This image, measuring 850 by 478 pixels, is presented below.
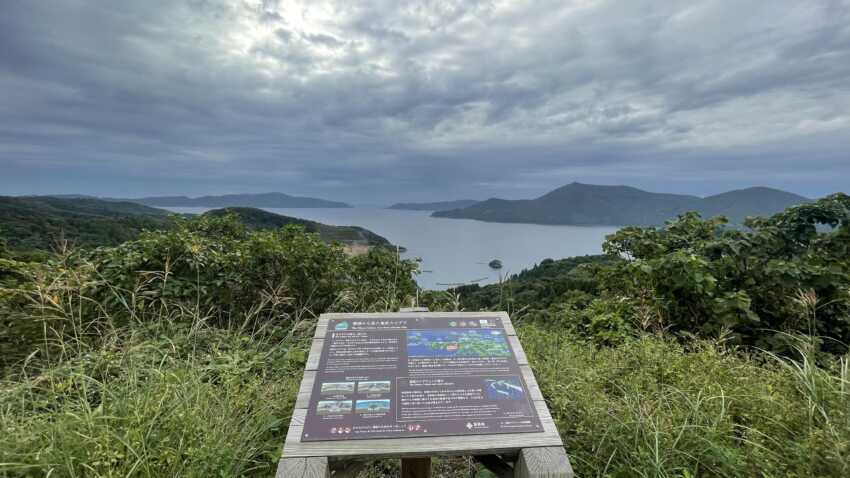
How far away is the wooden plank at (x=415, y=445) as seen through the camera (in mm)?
1688

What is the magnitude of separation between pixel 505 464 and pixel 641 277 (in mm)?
3246

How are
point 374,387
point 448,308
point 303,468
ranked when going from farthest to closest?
point 448,308
point 374,387
point 303,468

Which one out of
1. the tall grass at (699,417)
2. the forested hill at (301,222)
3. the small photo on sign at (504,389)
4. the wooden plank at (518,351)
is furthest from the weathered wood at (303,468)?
the forested hill at (301,222)

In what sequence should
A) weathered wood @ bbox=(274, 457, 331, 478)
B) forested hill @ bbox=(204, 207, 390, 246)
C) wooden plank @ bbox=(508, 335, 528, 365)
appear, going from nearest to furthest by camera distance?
weathered wood @ bbox=(274, 457, 331, 478), wooden plank @ bbox=(508, 335, 528, 365), forested hill @ bbox=(204, 207, 390, 246)

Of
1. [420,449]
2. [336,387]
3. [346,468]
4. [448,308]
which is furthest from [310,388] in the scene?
[448,308]

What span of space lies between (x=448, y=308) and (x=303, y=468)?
3.06 metres

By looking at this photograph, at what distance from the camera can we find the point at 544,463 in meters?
1.71

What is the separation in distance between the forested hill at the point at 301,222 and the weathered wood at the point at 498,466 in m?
3.85

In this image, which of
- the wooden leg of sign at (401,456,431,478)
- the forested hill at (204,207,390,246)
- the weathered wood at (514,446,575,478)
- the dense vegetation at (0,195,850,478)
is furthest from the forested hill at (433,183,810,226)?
the weathered wood at (514,446,575,478)

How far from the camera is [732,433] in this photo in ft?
7.55

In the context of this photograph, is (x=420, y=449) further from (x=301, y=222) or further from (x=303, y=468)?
(x=301, y=222)

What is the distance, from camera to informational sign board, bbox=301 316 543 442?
1.81 metres

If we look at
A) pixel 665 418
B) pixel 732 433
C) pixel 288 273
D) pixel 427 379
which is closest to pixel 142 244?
pixel 288 273

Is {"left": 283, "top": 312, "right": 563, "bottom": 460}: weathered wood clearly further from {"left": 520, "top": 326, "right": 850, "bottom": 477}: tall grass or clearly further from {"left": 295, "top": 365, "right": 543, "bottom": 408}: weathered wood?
{"left": 520, "top": 326, "right": 850, "bottom": 477}: tall grass
